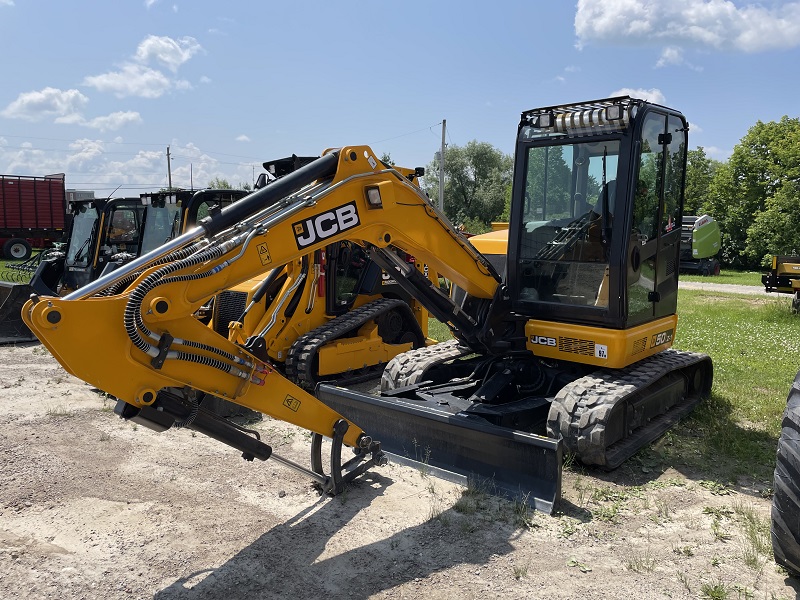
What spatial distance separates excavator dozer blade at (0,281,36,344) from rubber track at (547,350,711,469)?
8.86 metres

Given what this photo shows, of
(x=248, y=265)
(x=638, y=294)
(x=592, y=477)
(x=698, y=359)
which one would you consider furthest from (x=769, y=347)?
(x=248, y=265)

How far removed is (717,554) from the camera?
3963 millimetres

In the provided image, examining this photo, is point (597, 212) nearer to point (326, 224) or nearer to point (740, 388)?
point (326, 224)

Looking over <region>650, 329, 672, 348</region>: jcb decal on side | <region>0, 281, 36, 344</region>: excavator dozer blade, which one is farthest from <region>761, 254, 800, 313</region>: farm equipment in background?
<region>0, 281, 36, 344</region>: excavator dozer blade

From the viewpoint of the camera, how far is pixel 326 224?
434 cm

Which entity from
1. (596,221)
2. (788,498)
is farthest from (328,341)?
(788,498)

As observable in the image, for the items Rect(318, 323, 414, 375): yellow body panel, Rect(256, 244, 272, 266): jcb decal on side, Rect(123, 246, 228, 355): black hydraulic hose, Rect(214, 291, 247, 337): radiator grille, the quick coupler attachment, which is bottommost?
the quick coupler attachment

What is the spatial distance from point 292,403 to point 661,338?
3481 millimetres

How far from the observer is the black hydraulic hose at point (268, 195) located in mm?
3982

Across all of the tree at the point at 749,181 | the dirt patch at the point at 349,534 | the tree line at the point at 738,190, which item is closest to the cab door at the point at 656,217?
the dirt patch at the point at 349,534

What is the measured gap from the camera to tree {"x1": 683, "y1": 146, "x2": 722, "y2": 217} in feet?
138

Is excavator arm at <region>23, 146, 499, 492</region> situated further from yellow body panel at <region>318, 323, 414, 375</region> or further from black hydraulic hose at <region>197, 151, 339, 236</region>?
yellow body panel at <region>318, 323, 414, 375</region>

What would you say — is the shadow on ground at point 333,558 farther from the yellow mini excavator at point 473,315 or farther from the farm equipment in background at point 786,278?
the farm equipment in background at point 786,278

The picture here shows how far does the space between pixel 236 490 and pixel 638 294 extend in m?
3.48
